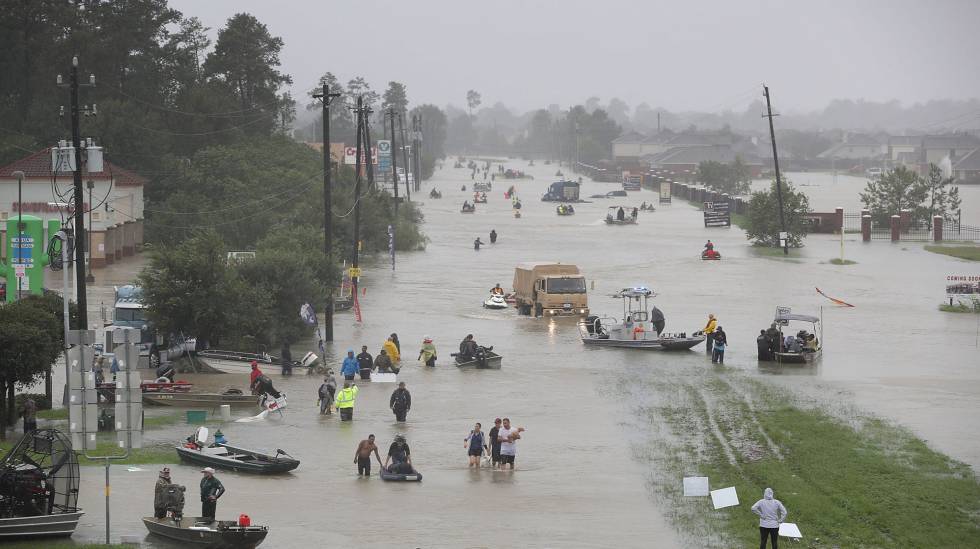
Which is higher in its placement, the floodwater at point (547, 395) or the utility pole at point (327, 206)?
the utility pole at point (327, 206)

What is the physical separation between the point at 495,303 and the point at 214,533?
36364 millimetres

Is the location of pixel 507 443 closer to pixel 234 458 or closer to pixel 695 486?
pixel 695 486

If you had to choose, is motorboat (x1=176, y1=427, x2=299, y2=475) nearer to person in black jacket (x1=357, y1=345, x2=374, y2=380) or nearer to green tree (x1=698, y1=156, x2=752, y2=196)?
person in black jacket (x1=357, y1=345, x2=374, y2=380)

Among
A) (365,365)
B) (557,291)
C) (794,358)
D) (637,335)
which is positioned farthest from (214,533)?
(557,291)

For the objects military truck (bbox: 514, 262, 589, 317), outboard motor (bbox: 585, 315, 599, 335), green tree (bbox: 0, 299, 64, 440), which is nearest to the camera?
green tree (bbox: 0, 299, 64, 440)

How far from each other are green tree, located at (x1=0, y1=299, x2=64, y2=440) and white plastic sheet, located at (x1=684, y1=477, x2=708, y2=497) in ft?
42.1

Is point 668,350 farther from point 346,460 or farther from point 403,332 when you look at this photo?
point 346,460

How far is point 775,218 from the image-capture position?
8388cm

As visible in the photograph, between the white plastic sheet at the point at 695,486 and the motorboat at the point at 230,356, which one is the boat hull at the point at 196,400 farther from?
the white plastic sheet at the point at 695,486

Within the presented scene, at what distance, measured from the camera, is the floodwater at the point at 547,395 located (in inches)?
887

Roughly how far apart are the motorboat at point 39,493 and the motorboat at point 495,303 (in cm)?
3568

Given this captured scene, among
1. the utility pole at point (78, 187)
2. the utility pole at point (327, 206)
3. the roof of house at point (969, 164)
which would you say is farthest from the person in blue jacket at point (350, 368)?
the roof of house at point (969, 164)

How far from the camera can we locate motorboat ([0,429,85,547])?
19.9m

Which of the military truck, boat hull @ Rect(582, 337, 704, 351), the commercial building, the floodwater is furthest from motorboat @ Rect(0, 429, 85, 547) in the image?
the commercial building
